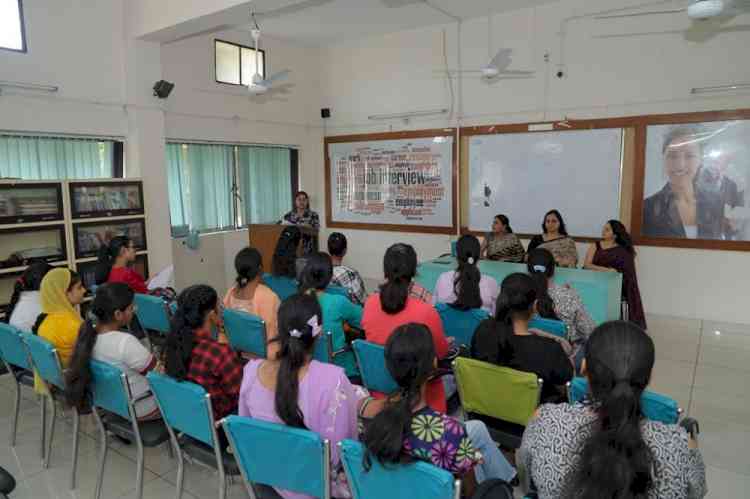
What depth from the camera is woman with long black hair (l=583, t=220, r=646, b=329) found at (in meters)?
4.62

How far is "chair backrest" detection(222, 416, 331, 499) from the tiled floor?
950 millimetres

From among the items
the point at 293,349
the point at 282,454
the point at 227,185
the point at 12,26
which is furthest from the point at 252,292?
the point at 227,185

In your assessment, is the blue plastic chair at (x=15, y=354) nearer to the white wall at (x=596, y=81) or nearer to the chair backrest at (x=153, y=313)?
the chair backrest at (x=153, y=313)

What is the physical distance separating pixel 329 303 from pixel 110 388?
118 centimetres

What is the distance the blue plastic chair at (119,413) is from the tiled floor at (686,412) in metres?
0.26

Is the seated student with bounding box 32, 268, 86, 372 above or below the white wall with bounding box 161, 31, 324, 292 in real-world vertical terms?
below

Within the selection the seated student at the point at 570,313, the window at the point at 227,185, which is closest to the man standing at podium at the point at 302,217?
the window at the point at 227,185

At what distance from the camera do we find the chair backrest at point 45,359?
2.35 metres

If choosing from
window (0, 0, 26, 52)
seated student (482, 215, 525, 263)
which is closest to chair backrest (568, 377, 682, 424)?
seated student (482, 215, 525, 263)

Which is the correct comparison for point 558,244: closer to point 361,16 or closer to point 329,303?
point 329,303

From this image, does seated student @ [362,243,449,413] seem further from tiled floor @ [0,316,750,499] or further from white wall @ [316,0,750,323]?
white wall @ [316,0,750,323]

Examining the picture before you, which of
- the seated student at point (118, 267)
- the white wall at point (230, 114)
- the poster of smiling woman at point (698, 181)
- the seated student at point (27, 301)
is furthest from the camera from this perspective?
the white wall at point (230, 114)

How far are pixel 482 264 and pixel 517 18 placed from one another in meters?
3.21

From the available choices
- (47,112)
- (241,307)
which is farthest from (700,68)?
(47,112)
